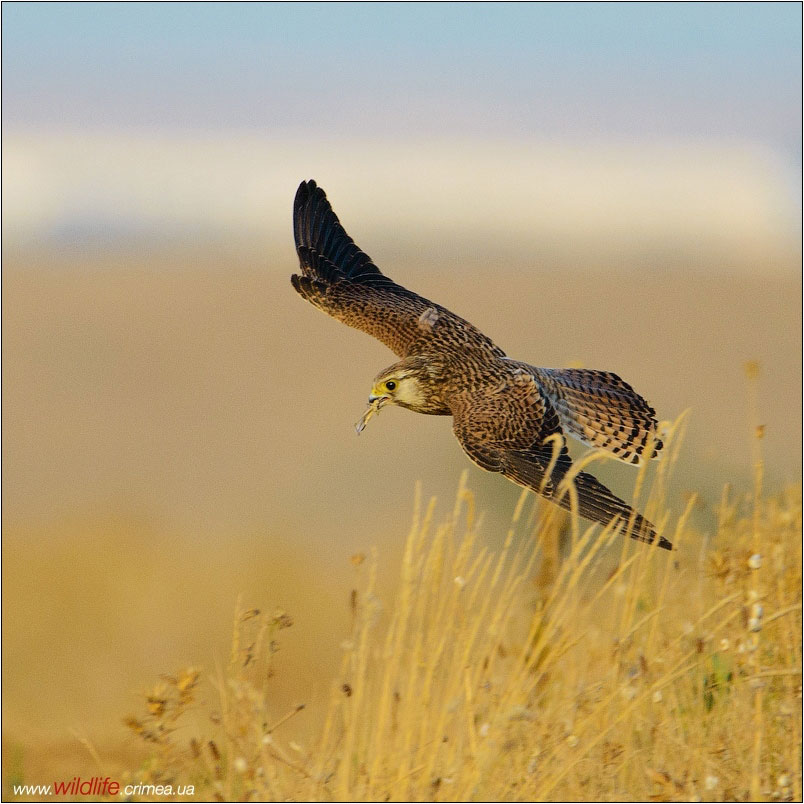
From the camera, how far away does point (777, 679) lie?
3857 mm

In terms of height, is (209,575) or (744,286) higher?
(744,286)

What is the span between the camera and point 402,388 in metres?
4.01

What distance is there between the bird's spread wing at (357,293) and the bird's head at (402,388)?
0.79 ft

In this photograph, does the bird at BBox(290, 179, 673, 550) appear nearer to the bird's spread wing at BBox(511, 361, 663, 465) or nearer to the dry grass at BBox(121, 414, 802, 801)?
the bird's spread wing at BBox(511, 361, 663, 465)

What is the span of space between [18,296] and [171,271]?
960cm

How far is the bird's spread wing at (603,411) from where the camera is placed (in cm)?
417

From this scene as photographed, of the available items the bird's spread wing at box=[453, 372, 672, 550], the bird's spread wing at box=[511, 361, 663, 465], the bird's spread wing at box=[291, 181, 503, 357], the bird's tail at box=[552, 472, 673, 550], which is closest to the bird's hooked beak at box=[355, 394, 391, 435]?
the bird's spread wing at box=[453, 372, 672, 550]

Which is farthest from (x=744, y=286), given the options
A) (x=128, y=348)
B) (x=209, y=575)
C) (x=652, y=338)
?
(x=209, y=575)

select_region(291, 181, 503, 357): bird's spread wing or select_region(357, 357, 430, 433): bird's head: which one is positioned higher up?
select_region(291, 181, 503, 357): bird's spread wing

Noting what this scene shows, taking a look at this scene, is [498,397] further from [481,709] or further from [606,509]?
[481,709]

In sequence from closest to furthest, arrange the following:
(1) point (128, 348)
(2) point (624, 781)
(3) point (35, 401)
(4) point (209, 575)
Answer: (2) point (624, 781), (4) point (209, 575), (3) point (35, 401), (1) point (128, 348)

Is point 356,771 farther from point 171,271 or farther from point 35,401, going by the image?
point 171,271

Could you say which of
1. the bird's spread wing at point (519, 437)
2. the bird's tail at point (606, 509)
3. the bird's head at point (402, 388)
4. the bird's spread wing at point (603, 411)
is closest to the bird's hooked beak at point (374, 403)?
the bird's head at point (402, 388)

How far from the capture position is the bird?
363cm
